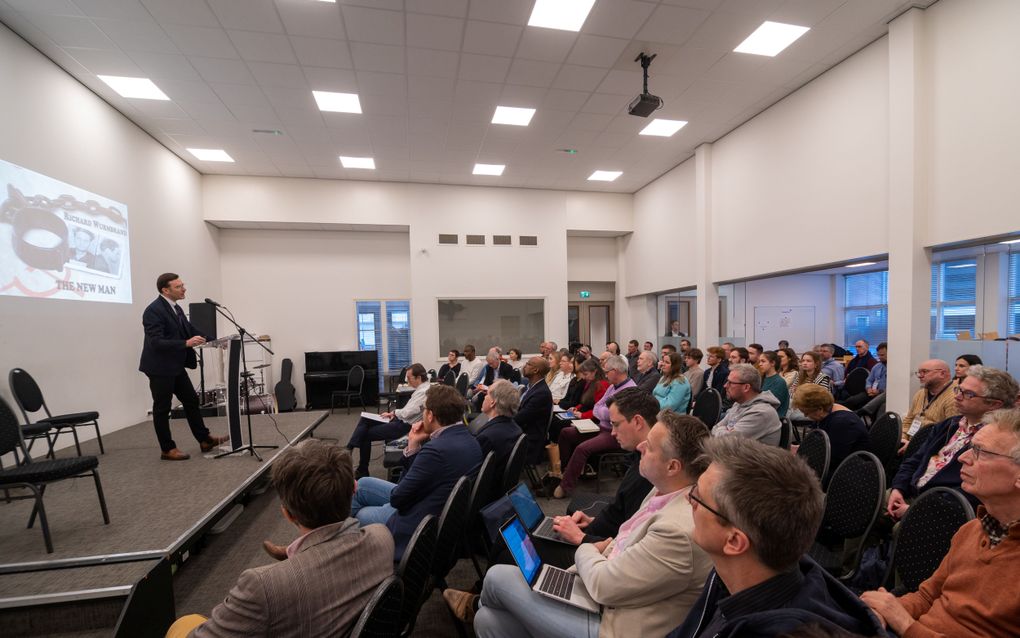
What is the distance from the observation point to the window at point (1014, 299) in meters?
3.88

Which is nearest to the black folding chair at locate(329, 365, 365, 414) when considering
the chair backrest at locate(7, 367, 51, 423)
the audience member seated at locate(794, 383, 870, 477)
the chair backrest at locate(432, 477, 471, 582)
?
the chair backrest at locate(7, 367, 51, 423)

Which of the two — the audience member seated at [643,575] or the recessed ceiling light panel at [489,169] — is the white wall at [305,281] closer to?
the recessed ceiling light panel at [489,169]

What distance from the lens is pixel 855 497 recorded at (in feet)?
6.57

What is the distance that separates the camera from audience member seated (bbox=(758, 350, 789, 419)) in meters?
4.31

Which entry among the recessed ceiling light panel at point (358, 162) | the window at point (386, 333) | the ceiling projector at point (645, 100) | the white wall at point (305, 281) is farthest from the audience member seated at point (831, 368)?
the recessed ceiling light panel at point (358, 162)

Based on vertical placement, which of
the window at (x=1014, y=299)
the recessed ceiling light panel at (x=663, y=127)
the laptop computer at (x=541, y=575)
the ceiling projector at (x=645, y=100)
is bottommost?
the laptop computer at (x=541, y=575)

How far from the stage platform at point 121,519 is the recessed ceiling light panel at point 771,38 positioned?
670 cm

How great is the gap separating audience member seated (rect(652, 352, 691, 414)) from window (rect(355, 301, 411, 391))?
6426mm

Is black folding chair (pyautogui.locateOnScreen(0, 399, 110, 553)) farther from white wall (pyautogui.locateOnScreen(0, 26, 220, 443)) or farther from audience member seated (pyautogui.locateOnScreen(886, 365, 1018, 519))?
audience member seated (pyautogui.locateOnScreen(886, 365, 1018, 519))

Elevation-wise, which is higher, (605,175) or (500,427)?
(605,175)

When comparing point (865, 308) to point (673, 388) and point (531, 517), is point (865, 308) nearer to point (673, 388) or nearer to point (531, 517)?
point (673, 388)

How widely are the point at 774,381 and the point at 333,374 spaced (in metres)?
7.92

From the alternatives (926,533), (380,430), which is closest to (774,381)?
(926,533)

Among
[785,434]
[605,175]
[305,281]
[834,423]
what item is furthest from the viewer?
[305,281]
